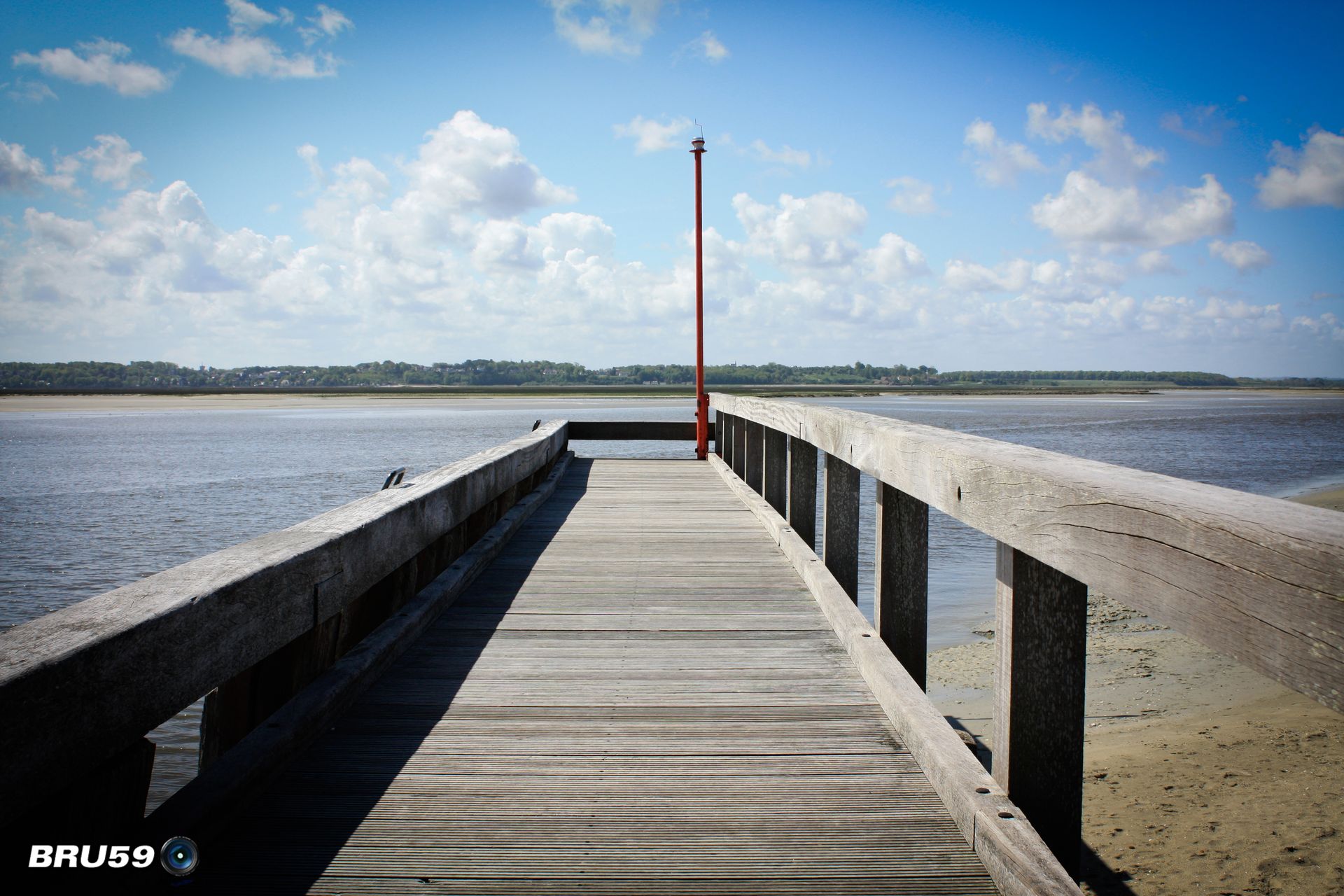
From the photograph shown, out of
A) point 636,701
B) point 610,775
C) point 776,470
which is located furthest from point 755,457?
point 610,775

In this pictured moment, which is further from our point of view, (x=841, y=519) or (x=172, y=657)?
(x=841, y=519)

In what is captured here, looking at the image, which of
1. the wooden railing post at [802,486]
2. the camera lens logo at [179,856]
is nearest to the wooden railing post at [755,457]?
the wooden railing post at [802,486]

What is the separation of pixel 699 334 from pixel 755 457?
222 inches

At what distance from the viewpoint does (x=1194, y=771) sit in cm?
524

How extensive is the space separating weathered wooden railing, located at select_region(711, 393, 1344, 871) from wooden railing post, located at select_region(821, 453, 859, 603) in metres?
0.33

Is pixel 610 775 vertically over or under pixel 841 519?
under

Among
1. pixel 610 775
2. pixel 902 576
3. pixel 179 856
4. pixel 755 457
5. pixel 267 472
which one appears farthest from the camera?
pixel 267 472

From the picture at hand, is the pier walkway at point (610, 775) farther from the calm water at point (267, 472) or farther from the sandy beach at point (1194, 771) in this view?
the calm water at point (267, 472)

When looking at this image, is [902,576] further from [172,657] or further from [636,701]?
[172,657]

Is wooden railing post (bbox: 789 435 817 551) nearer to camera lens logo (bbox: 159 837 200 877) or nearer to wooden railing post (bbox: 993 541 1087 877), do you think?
wooden railing post (bbox: 993 541 1087 877)

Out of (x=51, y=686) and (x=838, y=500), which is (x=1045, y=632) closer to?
(x=51, y=686)

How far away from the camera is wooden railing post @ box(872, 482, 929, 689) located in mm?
3209

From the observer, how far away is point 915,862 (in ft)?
6.49

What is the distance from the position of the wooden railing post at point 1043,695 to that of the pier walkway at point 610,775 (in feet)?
0.68
